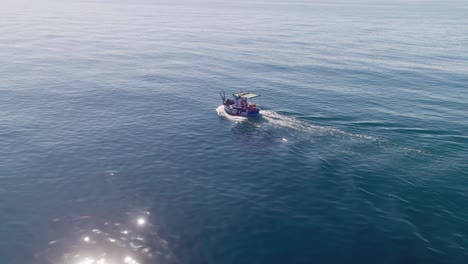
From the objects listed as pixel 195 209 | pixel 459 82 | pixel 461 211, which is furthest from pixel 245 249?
pixel 459 82

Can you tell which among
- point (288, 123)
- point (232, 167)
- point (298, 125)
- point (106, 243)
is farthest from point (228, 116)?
point (106, 243)

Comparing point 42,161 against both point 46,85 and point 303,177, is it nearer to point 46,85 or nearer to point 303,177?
point 303,177

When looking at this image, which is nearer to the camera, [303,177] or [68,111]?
[303,177]

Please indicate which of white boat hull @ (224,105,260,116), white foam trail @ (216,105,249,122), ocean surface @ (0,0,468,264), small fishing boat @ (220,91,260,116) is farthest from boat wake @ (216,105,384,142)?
small fishing boat @ (220,91,260,116)

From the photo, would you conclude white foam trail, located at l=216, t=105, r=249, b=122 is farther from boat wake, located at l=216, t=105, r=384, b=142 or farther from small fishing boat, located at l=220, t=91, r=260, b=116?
small fishing boat, located at l=220, t=91, r=260, b=116

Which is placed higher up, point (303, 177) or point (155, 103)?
point (155, 103)

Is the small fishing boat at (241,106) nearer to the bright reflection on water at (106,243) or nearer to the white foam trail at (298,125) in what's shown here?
the white foam trail at (298,125)

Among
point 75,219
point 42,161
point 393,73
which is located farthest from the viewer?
point 393,73
